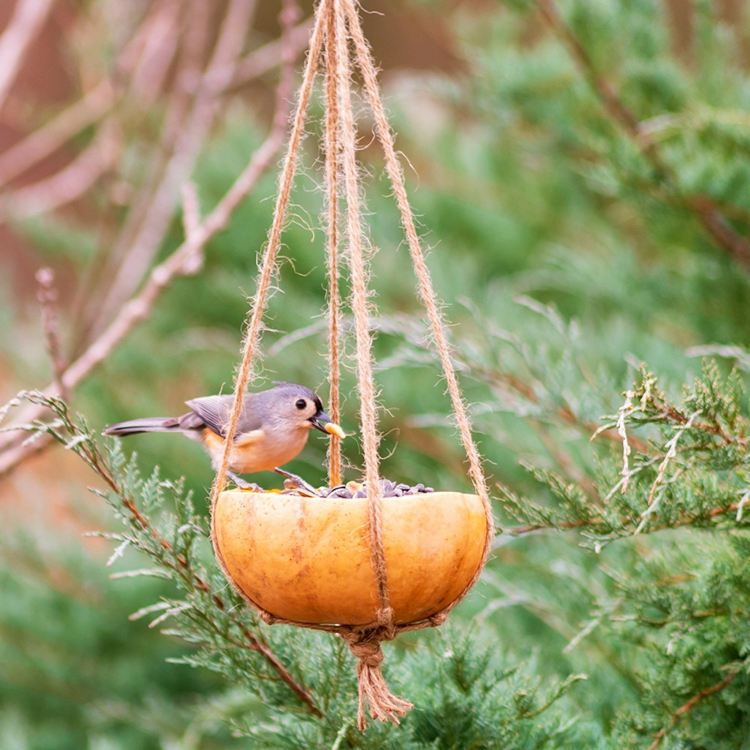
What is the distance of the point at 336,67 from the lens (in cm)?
128

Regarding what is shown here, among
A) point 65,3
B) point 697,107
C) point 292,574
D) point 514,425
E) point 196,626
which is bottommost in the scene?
point 514,425

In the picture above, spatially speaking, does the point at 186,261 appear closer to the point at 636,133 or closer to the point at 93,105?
the point at 636,133

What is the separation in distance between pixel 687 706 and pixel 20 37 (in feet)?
6.44

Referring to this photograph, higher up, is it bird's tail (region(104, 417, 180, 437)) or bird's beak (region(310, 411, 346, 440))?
bird's beak (region(310, 411, 346, 440))

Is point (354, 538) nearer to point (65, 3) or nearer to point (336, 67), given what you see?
point (336, 67)

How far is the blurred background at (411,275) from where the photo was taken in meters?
2.04

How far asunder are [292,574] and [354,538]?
0.07 metres

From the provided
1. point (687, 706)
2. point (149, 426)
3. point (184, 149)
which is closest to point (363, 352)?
point (687, 706)

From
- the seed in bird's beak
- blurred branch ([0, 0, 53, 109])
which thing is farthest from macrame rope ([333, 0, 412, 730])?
blurred branch ([0, 0, 53, 109])

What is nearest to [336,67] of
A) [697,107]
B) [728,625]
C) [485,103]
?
[728,625]

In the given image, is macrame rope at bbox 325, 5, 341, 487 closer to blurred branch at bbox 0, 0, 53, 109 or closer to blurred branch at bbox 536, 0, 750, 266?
blurred branch at bbox 536, 0, 750, 266

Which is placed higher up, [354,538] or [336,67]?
[336,67]

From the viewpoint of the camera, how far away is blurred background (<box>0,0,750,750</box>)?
204cm

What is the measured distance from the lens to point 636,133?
2.37 m
